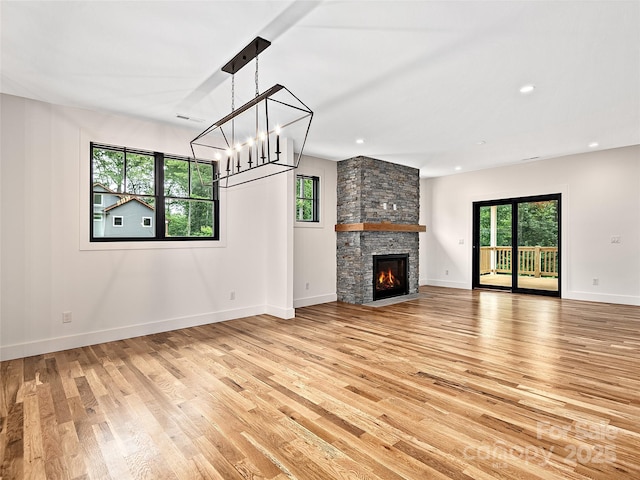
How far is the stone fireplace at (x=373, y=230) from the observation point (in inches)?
259

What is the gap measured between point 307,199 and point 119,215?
10.6ft

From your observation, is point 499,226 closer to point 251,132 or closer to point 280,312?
point 280,312

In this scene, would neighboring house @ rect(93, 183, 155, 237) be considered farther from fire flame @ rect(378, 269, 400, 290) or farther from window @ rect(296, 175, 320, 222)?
fire flame @ rect(378, 269, 400, 290)

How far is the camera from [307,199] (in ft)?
21.7

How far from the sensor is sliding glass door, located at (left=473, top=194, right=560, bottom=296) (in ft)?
23.6

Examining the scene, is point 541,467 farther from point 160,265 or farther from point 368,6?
point 160,265

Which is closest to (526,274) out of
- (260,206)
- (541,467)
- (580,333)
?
(580,333)

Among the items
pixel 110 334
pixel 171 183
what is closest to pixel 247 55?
pixel 171 183

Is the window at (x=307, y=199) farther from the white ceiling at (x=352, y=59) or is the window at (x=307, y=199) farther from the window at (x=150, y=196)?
the white ceiling at (x=352, y=59)

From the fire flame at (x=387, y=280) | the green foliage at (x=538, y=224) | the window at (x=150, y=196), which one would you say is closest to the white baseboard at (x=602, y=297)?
the green foliage at (x=538, y=224)

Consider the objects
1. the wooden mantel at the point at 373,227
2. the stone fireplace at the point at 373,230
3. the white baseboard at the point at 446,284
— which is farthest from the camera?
the white baseboard at the point at 446,284

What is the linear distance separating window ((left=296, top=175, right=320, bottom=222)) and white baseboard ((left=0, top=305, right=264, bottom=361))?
207 centimetres

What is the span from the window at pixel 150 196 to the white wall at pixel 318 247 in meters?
1.74

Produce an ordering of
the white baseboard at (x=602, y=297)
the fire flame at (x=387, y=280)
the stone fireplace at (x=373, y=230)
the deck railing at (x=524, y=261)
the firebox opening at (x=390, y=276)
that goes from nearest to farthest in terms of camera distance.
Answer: the white baseboard at (x=602, y=297), the stone fireplace at (x=373, y=230), the firebox opening at (x=390, y=276), the fire flame at (x=387, y=280), the deck railing at (x=524, y=261)
